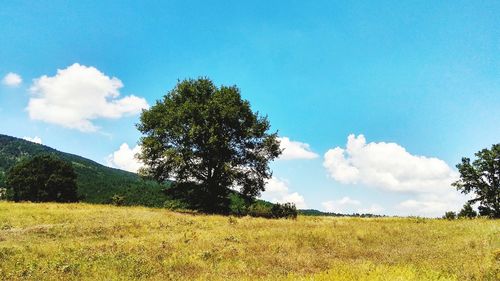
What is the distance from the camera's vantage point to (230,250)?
61.1 ft

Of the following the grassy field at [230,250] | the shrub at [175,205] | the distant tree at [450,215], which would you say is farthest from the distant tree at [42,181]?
the distant tree at [450,215]

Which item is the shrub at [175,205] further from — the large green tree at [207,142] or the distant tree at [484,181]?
the distant tree at [484,181]

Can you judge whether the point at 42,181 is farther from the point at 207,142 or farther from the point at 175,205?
the point at 207,142

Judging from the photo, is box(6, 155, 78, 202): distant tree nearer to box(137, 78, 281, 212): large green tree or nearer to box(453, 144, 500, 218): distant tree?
box(137, 78, 281, 212): large green tree

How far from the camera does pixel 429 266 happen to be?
1478 centimetres

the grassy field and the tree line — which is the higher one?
the tree line

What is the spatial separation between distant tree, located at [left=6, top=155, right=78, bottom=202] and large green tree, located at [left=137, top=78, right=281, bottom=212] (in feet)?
134

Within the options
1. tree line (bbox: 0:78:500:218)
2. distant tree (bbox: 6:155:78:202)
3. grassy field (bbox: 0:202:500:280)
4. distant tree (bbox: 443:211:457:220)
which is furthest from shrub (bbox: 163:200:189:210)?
distant tree (bbox: 6:155:78:202)

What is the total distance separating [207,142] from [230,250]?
23251 mm

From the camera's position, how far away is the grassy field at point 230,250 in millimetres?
13844

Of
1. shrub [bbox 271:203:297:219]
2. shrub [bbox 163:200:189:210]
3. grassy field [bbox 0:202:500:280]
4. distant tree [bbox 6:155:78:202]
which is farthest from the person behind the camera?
distant tree [bbox 6:155:78:202]

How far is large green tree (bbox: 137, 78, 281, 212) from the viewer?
138 feet

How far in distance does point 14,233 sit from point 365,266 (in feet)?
59.8

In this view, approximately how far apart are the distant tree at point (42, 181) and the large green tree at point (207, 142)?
40700 millimetres
